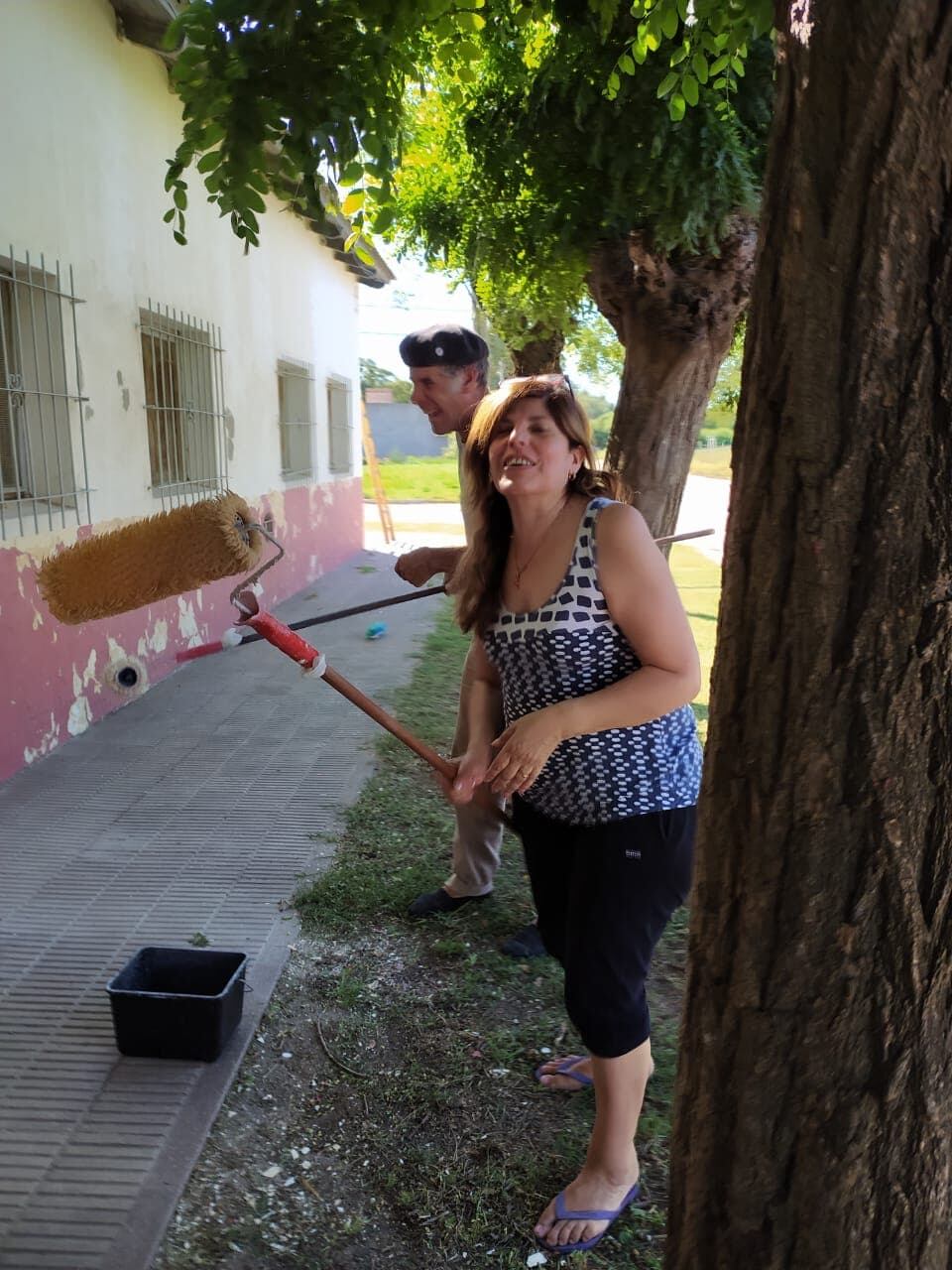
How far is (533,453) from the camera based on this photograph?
2043 mm

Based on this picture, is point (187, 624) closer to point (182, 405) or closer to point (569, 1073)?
point (182, 405)

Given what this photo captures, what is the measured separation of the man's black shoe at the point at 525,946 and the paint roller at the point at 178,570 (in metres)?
1.18

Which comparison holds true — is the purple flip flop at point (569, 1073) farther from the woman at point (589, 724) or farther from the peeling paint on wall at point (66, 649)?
the peeling paint on wall at point (66, 649)

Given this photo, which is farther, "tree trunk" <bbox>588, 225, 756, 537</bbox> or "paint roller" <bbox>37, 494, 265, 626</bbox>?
"tree trunk" <bbox>588, 225, 756, 537</bbox>

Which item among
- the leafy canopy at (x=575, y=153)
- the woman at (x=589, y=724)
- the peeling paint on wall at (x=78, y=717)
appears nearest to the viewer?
the woman at (x=589, y=724)

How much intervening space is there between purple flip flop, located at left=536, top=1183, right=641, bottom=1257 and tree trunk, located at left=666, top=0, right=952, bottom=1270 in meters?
0.83

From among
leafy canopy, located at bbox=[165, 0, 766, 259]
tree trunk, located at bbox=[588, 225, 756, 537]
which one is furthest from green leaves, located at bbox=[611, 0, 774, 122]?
tree trunk, located at bbox=[588, 225, 756, 537]

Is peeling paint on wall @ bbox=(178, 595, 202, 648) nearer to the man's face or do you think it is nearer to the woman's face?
the man's face

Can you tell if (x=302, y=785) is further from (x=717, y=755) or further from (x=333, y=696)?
(x=717, y=755)

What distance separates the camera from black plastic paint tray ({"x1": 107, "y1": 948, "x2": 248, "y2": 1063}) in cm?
262

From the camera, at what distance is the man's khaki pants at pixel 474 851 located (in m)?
3.44

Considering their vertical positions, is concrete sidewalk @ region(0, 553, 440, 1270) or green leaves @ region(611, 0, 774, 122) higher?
green leaves @ region(611, 0, 774, 122)

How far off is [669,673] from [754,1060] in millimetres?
775

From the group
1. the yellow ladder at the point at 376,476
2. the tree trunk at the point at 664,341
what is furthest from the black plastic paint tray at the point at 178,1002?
the yellow ladder at the point at 376,476
